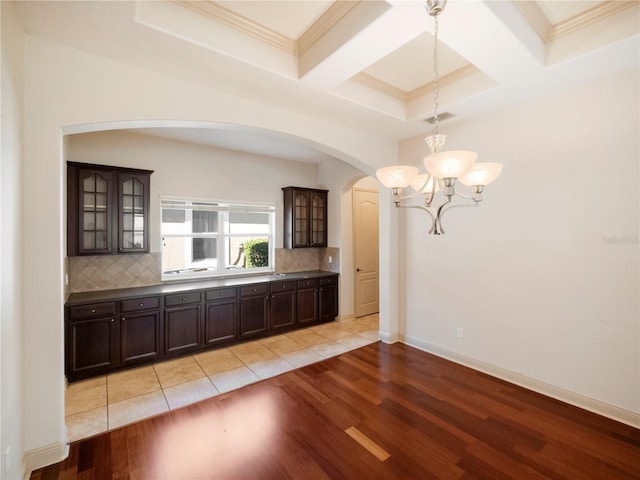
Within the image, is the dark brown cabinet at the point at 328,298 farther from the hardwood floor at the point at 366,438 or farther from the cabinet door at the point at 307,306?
the hardwood floor at the point at 366,438

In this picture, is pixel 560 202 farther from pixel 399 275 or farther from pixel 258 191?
pixel 258 191

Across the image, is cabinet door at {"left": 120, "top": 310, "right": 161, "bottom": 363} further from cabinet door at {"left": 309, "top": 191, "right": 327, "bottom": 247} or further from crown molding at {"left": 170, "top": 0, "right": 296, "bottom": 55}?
crown molding at {"left": 170, "top": 0, "right": 296, "bottom": 55}

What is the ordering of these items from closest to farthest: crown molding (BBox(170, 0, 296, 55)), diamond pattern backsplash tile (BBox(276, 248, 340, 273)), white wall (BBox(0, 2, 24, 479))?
white wall (BBox(0, 2, 24, 479))
crown molding (BBox(170, 0, 296, 55))
diamond pattern backsplash tile (BBox(276, 248, 340, 273))

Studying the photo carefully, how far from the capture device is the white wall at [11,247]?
1.55 meters

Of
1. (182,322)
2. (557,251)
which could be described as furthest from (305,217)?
(557,251)

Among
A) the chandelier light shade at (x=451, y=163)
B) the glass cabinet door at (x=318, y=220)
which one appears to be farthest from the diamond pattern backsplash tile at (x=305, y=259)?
the chandelier light shade at (x=451, y=163)

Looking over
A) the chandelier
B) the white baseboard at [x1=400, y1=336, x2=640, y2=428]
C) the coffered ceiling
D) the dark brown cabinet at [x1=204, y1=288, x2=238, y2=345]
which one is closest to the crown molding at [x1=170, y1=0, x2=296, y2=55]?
the coffered ceiling

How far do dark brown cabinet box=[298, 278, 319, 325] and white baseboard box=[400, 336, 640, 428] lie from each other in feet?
5.94

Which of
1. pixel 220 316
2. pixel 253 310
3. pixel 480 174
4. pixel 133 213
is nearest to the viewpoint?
pixel 480 174

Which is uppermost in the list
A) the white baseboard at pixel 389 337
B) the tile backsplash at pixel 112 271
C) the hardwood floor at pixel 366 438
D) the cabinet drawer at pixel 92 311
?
the tile backsplash at pixel 112 271

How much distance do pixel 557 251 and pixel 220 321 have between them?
4.00 meters

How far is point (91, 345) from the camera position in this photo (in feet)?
10.6

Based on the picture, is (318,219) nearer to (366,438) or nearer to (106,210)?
(106,210)

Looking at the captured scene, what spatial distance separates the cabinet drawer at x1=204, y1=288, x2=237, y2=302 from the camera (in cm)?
401
